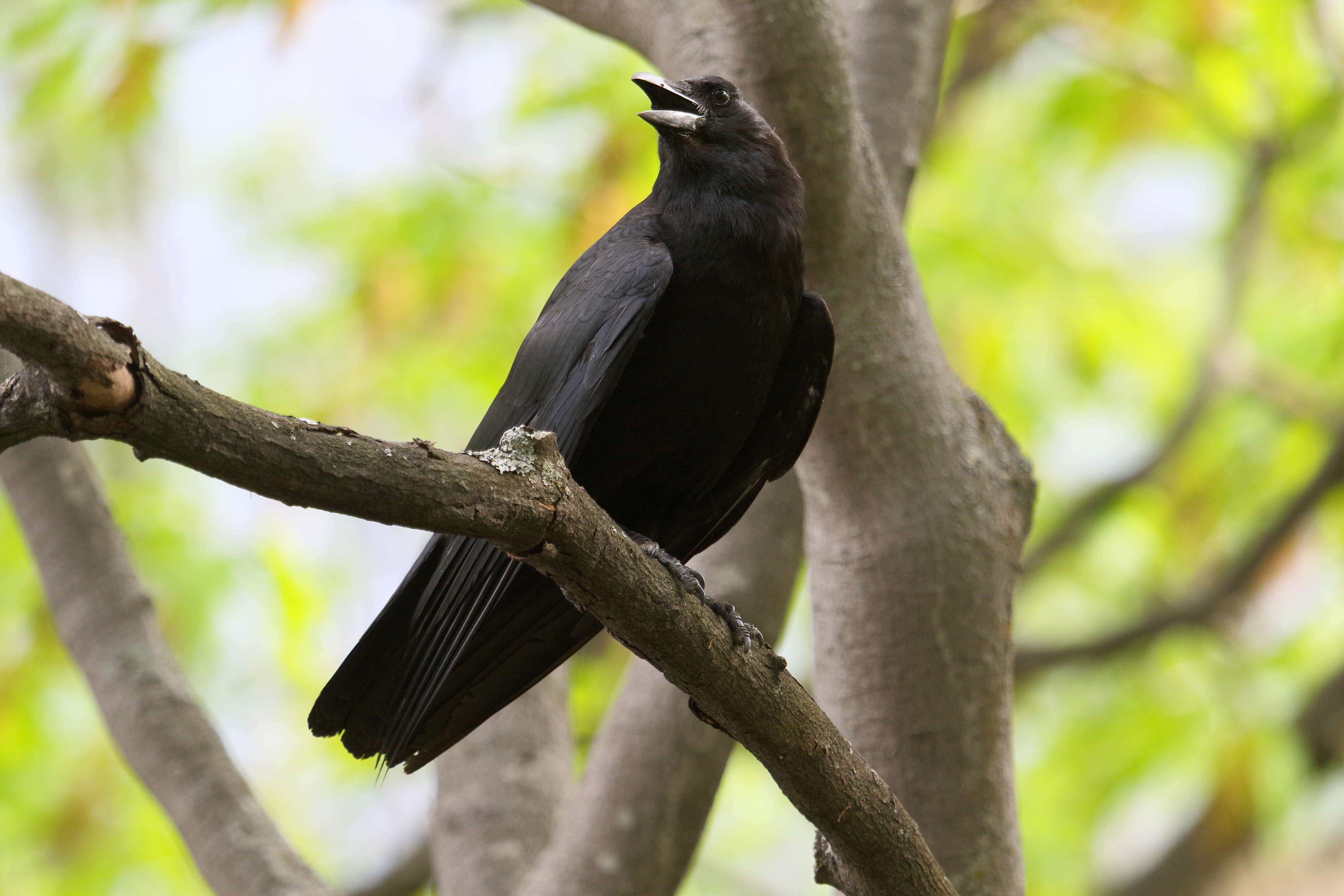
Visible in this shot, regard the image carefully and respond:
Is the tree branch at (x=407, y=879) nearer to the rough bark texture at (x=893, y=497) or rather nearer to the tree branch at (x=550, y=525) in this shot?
the rough bark texture at (x=893, y=497)

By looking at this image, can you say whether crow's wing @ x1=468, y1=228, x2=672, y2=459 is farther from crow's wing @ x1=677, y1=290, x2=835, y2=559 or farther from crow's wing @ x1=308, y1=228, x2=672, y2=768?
crow's wing @ x1=677, y1=290, x2=835, y2=559

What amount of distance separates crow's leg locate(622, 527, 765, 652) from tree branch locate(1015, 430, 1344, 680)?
11.0 feet

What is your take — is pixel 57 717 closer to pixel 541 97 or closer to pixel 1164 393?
pixel 541 97

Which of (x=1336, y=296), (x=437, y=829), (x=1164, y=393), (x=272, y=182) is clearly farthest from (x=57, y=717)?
(x=1336, y=296)

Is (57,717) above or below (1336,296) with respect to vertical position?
below

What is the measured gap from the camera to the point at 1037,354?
637cm

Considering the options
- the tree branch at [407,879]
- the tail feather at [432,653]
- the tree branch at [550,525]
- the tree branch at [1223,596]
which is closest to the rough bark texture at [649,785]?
the tail feather at [432,653]

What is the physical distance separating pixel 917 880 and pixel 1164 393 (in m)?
5.10

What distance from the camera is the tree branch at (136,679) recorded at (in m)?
3.00

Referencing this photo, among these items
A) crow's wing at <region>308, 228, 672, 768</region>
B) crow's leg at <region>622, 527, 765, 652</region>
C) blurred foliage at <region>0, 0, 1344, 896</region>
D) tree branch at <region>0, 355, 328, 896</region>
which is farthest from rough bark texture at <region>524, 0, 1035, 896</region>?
blurred foliage at <region>0, 0, 1344, 896</region>

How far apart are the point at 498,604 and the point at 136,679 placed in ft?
4.39

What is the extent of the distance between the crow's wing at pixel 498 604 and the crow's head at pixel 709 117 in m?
0.34

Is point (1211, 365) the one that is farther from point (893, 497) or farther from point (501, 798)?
point (501, 798)

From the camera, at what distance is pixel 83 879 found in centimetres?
568
